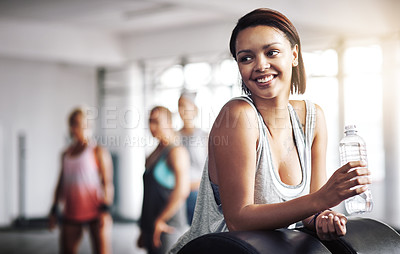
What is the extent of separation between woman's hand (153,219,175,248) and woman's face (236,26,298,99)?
2.07 metres

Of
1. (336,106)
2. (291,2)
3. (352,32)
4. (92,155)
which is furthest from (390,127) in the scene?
(92,155)

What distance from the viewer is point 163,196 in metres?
3.21

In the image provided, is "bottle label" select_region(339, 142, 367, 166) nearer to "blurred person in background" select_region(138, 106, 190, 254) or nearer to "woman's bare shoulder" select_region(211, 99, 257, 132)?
"woman's bare shoulder" select_region(211, 99, 257, 132)

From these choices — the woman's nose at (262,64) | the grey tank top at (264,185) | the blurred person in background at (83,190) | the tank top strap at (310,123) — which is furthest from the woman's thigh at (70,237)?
the woman's nose at (262,64)

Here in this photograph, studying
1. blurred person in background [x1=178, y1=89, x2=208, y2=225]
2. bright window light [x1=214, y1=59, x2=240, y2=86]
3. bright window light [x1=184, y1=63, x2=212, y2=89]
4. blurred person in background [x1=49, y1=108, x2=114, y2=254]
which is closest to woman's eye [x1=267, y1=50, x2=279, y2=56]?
blurred person in background [x1=178, y1=89, x2=208, y2=225]

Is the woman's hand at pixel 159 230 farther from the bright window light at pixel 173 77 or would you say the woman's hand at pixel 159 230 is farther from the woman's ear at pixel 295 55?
the bright window light at pixel 173 77

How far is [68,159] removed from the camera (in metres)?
4.27

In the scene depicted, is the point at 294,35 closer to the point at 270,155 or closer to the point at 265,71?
the point at 265,71

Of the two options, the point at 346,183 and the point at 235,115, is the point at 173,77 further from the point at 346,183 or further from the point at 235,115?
the point at 346,183

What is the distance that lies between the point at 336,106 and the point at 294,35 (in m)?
6.30

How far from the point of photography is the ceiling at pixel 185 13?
4.96 metres

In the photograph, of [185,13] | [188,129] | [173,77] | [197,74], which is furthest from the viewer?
[173,77]

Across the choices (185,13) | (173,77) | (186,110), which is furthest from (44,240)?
(186,110)

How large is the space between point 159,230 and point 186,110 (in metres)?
1.06
